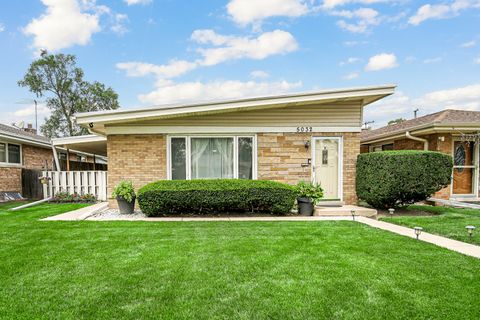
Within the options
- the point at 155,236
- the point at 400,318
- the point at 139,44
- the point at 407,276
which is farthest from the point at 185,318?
the point at 139,44

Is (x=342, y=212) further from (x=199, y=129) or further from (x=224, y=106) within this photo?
(x=199, y=129)

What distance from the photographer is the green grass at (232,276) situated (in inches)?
107

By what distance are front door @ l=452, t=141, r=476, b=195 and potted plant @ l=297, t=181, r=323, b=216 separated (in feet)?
20.6

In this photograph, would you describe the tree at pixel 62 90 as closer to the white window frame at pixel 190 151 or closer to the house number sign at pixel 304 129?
the white window frame at pixel 190 151

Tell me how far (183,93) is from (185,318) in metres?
23.5

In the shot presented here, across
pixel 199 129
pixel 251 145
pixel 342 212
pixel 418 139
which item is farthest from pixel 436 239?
pixel 418 139

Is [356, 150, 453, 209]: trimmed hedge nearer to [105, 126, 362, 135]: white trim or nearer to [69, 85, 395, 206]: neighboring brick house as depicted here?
[69, 85, 395, 206]: neighboring brick house

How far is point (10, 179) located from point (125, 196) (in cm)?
761

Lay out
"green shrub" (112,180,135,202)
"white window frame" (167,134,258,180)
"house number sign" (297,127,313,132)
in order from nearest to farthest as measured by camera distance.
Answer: "green shrub" (112,180,135,202) → "white window frame" (167,134,258,180) → "house number sign" (297,127,313,132)

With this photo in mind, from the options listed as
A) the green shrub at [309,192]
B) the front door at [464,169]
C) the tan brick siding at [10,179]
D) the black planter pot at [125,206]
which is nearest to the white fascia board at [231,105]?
the black planter pot at [125,206]

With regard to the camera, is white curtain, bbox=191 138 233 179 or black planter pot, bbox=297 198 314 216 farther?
white curtain, bbox=191 138 233 179

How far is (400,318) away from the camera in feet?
8.49

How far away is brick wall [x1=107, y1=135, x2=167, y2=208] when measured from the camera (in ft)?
27.7

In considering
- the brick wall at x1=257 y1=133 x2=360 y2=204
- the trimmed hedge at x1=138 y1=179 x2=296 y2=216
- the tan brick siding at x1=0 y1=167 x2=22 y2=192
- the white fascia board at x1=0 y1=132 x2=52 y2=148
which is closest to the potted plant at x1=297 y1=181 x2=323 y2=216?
the trimmed hedge at x1=138 y1=179 x2=296 y2=216
